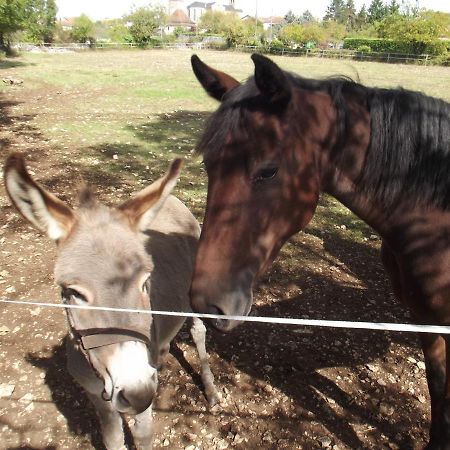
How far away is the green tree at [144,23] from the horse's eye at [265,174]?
65751 mm

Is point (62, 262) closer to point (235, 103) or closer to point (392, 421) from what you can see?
point (235, 103)

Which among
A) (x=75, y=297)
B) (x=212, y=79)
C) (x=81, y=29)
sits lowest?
(x=75, y=297)

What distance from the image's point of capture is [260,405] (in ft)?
11.7

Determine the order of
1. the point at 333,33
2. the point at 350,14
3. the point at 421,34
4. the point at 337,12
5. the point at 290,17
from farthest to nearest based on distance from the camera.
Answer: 1. the point at 290,17
2. the point at 337,12
3. the point at 350,14
4. the point at 333,33
5. the point at 421,34

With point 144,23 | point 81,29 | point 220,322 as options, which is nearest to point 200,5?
point 144,23

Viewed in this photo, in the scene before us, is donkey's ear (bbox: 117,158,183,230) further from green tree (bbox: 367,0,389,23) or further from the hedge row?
green tree (bbox: 367,0,389,23)

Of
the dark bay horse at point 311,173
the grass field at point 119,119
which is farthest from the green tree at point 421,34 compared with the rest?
the dark bay horse at point 311,173

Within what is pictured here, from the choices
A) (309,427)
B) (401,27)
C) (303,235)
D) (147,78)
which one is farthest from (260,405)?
(401,27)

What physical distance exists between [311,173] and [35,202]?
1544 millimetres

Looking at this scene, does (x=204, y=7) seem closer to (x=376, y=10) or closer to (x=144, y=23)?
(x=376, y=10)

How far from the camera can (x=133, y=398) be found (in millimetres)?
1887

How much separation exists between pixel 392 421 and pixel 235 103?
10.5 feet

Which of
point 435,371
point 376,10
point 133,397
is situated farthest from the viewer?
point 376,10

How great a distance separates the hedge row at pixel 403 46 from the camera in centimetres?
4711
